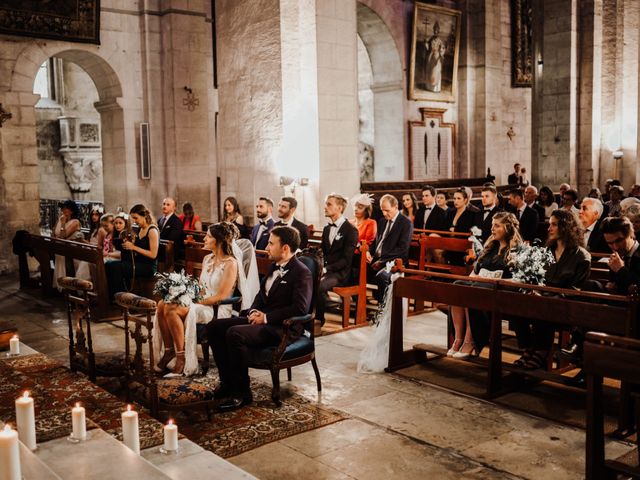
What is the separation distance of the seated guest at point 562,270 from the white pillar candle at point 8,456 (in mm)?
3799

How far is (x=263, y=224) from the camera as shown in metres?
8.45

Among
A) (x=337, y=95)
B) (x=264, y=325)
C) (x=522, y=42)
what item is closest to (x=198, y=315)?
(x=264, y=325)

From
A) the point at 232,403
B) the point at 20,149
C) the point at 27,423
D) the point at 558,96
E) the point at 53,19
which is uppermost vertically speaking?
the point at 53,19

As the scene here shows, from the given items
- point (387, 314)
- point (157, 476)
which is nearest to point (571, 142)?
point (387, 314)

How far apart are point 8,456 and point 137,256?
5603mm

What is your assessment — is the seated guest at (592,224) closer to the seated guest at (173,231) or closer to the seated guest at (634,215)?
the seated guest at (634,215)

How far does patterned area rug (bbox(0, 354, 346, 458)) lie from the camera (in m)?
4.30

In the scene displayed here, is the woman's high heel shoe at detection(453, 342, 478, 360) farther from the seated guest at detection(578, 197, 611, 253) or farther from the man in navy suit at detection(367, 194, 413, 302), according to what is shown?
the seated guest at detection(578, 197, 611, 253)

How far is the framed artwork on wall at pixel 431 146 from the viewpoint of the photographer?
18.0m

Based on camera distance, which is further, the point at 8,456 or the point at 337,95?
the point at 337,95

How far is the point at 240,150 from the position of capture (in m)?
10.9

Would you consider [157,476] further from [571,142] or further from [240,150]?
[571,142]

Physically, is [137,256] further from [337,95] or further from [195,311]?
[337,95]

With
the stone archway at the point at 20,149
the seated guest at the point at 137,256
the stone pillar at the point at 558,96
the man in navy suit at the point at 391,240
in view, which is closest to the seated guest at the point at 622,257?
the man in navy suit at the point at 391,240
